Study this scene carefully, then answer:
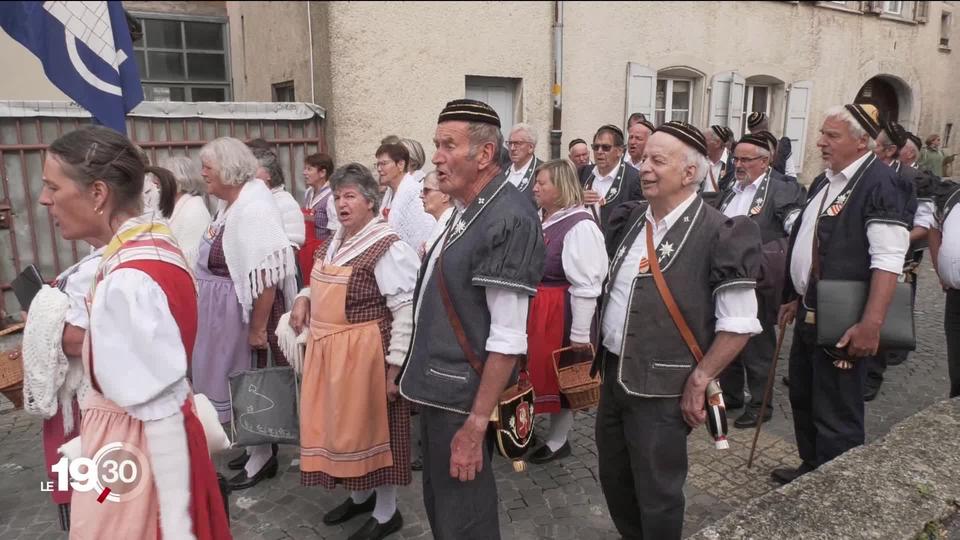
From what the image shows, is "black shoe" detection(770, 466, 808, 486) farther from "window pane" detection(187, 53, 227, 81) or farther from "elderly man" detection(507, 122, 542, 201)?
"window pane" detection(187, 53, 227, 81)

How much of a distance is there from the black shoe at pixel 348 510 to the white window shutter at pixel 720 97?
9.78 metres

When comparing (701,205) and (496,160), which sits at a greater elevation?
(496,160)

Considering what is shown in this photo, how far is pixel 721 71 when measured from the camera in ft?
36.7

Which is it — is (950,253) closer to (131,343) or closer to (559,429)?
(559,429)

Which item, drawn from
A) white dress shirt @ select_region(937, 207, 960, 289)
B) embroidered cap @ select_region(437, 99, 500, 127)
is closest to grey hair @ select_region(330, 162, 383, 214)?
embroidered cap @ select_region(437, 99, 500, 127)

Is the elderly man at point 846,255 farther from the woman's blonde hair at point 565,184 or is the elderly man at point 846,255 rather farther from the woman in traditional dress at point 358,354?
the woman in traditional dress at point 358,354

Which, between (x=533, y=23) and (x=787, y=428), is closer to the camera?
(x=787, y=428)

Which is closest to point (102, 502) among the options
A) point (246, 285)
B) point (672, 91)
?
point (246, 285)

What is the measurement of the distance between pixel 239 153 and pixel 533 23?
21.7 ft

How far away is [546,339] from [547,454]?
2.44ft

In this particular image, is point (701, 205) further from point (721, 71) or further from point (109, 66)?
point (721, 71)

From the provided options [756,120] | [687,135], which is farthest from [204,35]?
[687,135]

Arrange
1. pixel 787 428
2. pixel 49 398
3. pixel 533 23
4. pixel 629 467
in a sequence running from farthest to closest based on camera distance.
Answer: pixel 533 23, pixel 787 428, pixel 629 467, pixel 49 398

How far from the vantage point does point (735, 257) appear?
90.2 inches
